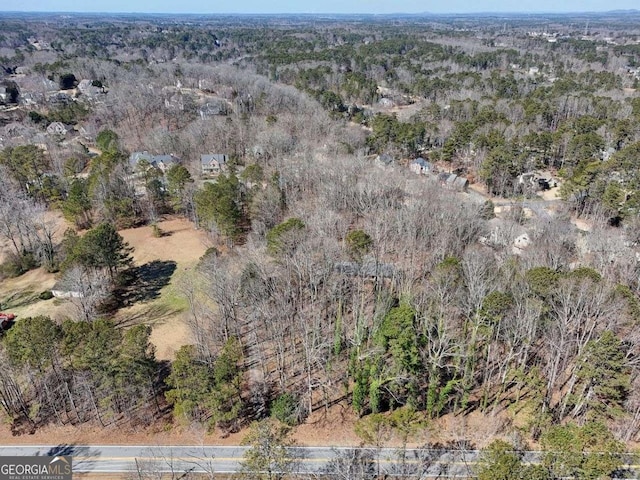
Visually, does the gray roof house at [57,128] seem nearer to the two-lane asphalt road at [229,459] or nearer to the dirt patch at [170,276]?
the dirt patch at [170,276]

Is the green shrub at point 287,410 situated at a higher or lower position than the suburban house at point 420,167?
lower

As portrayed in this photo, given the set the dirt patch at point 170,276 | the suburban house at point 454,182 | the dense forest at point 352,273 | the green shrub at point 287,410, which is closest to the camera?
the dense forest at point 352,273

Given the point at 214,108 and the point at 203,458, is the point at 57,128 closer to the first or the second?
the point at 214,108

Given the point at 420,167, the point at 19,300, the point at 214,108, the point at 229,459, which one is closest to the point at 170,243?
the point at 19,300

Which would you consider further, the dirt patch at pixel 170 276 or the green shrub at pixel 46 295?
the green shrub at pixel 46 295

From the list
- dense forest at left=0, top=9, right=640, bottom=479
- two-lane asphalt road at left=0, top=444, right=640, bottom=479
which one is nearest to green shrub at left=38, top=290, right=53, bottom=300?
dense forest at left=0, top=9, right=640, bottom=479

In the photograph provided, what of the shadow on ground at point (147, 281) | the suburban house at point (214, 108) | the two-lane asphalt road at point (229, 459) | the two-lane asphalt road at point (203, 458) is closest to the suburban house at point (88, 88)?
the suburban house at point (214, 108)

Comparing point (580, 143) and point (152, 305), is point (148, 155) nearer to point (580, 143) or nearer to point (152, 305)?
point (152, 305)
